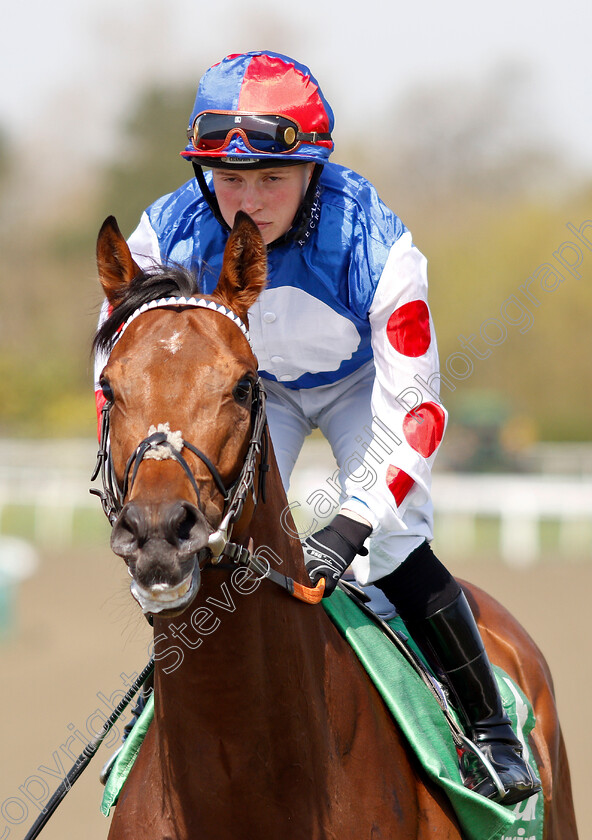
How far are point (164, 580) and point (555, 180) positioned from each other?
38.9m

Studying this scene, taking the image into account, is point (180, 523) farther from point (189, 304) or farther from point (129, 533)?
point (189, 304)

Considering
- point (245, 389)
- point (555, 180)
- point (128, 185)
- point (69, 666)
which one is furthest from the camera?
point (128, 185)

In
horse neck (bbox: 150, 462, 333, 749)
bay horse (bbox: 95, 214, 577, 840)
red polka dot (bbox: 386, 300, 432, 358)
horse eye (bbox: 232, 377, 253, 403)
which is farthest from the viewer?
red polka dot (bbox: 386, 300, 432, 358)

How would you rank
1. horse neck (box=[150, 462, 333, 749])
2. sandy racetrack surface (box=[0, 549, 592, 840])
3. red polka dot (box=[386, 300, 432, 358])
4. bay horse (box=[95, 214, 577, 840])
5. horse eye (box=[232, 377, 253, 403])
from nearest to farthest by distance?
bay horse (box=[95, 214, 577, 840]) → horse eye (box=[232, 377, 253, 403]) → horse neck (box=[150, 462, 333, 749]) → red polka dot (box=[386, 300, 432, 358]) → sandy racetrack surface (box=[0, 549, 592, 840])

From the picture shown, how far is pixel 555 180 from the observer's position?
38750 millimetres

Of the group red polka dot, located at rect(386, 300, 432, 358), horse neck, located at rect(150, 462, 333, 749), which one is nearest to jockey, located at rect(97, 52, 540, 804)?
red polka dot, located at rect(386, 300, 432, 358)

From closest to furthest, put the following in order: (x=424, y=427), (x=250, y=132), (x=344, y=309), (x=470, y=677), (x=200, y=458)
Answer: (x=200, y=458)
(x=250, y=132)
(x=424, y=427)
(x=344, y=309)
(x=470, y=677)

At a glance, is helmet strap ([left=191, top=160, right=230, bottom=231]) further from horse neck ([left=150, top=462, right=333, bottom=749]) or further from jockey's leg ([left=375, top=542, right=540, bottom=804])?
jockey's leg ([left=375, top=542, right=540, bottom=804])

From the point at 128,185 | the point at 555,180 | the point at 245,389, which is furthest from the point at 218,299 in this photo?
the point at 128,185

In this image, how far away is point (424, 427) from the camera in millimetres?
3166

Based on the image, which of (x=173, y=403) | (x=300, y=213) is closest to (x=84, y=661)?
(x=300, y=213)

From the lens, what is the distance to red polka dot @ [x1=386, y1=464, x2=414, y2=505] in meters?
3.06

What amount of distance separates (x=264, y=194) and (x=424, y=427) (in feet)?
2.73

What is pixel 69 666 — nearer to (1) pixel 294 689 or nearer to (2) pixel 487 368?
(1) pixel 294 689
